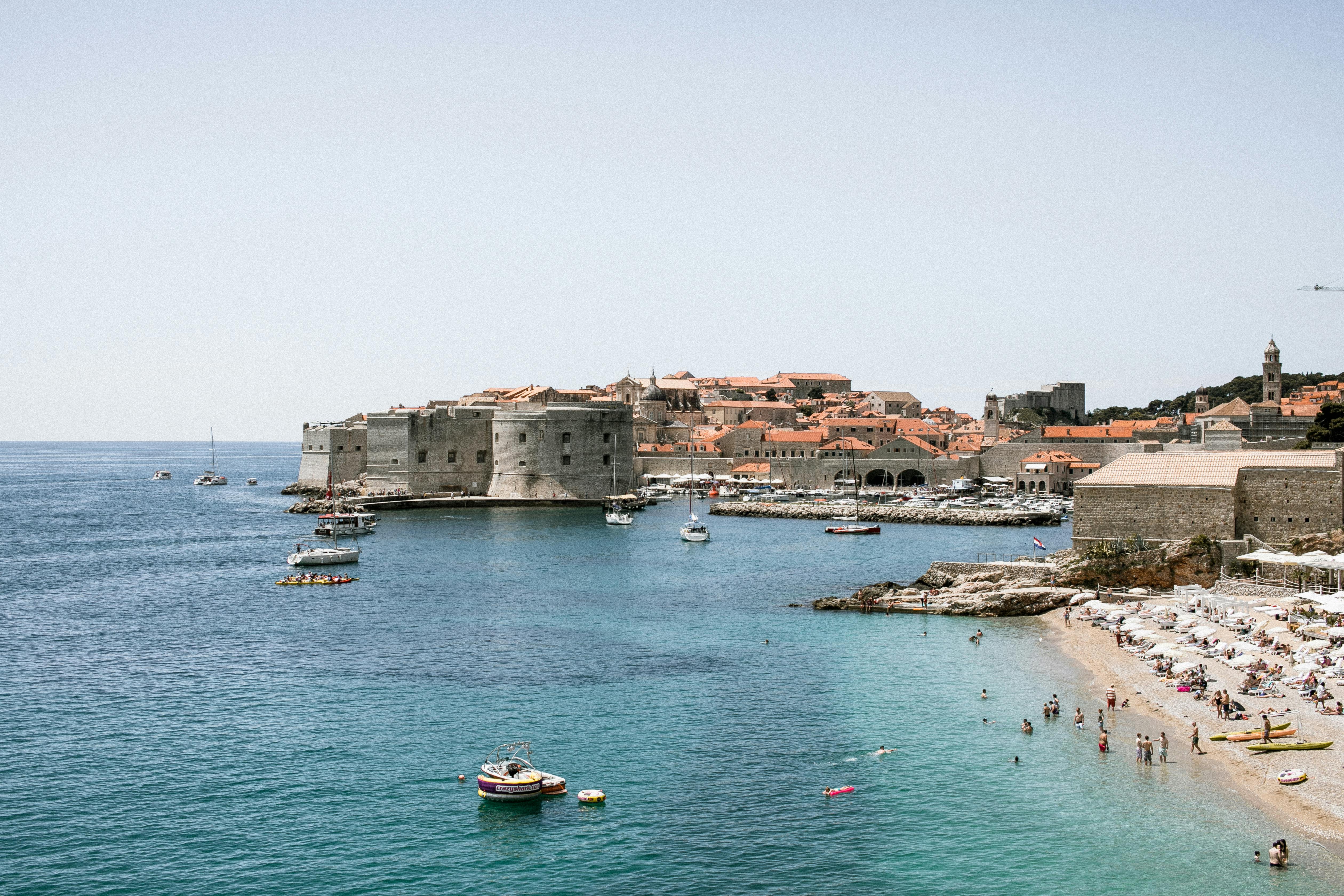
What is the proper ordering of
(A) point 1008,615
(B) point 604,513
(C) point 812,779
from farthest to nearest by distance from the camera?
(B) point 604,513
(A) point 1008,615
(C) point 812,779

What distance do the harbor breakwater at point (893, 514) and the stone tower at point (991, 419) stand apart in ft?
67.6

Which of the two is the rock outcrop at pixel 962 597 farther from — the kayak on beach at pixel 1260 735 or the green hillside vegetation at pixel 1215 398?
the green hillside vegetation at pixel 1215 398

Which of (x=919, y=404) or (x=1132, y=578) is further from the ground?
(x=919, y=404)

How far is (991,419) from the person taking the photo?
3386 inches

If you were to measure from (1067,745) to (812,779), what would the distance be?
A: 174 inches

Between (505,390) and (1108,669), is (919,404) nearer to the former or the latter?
(505,390)

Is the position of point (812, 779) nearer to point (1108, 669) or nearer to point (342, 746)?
point (342, 746)

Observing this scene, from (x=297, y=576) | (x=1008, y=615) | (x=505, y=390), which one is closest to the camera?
(x=1008, y=615)

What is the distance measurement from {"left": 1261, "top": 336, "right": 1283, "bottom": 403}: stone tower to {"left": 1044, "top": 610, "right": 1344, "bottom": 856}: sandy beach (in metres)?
61.7

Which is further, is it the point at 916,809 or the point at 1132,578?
the point at 1132,578

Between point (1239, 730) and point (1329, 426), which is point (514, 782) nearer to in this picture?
point (1239, 730)

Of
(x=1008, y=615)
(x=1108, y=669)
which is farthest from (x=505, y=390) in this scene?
(x=1108, y=669)

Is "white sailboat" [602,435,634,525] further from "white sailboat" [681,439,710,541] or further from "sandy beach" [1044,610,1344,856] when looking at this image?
"sandy beach" [1044,610,1344,856]

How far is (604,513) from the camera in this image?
6188 cm
